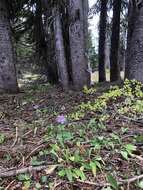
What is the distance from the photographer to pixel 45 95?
6.49 m

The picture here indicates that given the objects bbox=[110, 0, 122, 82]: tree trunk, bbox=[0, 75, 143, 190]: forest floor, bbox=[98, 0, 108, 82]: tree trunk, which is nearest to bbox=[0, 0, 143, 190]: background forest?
bbox=[0, 75, 143, 190]: forest floor

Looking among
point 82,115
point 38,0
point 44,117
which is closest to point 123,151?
point 82,115

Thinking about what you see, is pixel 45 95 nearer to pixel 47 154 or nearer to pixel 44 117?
pixel 44 117

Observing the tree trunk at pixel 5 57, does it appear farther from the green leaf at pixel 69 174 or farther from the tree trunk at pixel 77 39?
the green leaf at pixel 69 174

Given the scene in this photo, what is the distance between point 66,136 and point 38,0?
6095 millimetres

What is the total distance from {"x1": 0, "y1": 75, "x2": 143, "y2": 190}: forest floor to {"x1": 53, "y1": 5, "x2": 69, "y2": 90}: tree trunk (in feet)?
7.66

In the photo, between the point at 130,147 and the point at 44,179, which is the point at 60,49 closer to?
the point at 130,147

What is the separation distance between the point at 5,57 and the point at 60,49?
129cm

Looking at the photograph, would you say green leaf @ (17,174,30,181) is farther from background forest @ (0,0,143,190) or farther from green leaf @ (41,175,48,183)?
green leaf @ (41,175,48,183)

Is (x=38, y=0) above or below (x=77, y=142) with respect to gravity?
above

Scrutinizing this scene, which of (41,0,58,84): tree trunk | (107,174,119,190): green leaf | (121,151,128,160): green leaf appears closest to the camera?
(107,174,119,190): green leaf

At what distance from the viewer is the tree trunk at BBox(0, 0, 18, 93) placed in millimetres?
7047

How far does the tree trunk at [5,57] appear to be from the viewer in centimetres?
705

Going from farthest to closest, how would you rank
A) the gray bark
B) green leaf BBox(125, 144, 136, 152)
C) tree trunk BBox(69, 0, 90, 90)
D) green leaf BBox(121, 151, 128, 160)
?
tree trunk BBox(69, 0, 90, 90) → the gray bark → green leaf BBox(125, 144, 136, 152) → green leaf BBox(121, 151, 128, 160)
